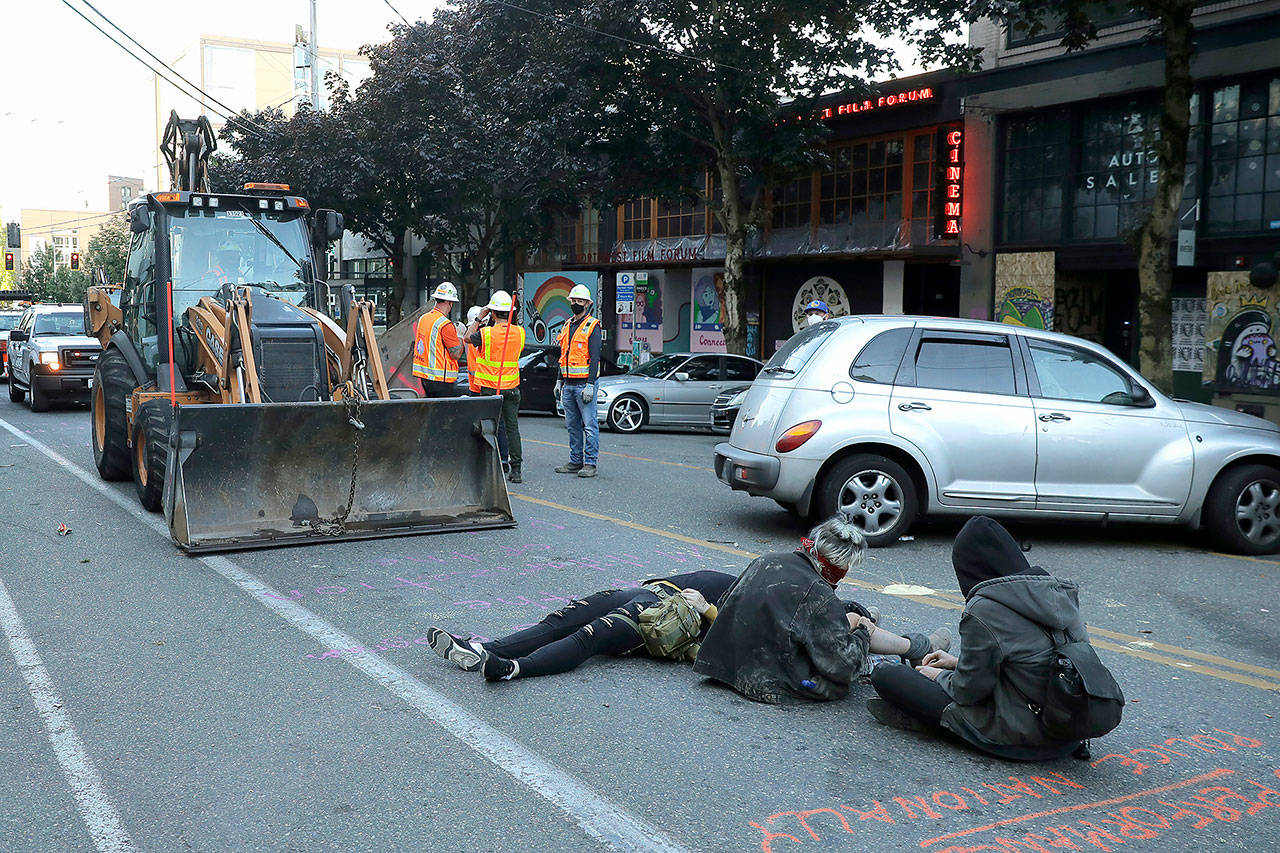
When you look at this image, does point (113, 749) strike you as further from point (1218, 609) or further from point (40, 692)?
point (1218, 609)

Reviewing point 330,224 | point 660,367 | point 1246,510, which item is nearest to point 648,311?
point 660,367

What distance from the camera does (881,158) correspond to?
24.1 m

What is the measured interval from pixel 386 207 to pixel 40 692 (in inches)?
1126

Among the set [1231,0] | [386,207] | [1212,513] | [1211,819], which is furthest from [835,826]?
[386,207]

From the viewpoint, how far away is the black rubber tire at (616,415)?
19219 mm

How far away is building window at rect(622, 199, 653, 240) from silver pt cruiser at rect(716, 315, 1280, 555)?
22984 mm

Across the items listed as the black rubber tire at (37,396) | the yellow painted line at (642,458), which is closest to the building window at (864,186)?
the yellow painted line at (642,458)

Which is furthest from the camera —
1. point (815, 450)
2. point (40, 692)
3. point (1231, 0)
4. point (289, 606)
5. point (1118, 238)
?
point (1118, 238)

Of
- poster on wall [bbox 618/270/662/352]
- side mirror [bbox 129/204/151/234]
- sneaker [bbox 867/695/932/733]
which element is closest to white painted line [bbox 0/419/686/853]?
sneaker [bbox 867/695/932/733]

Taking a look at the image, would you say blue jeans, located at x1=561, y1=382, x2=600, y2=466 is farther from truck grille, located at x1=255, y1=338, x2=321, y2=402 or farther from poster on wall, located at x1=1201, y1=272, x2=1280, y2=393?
poster on wall, located at x1=1201, y1=272, x2=1280, y2=393

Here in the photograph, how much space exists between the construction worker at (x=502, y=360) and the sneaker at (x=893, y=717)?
7.46 metres

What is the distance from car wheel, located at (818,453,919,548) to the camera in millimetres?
9008

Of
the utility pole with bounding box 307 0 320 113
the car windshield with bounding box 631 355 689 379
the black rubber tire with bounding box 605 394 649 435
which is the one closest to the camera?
the black rubber tire with bounding box 605 394 649 435

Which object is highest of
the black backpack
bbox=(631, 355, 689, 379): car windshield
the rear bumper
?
bbox=(631, 355, 689, 379): car windshield
